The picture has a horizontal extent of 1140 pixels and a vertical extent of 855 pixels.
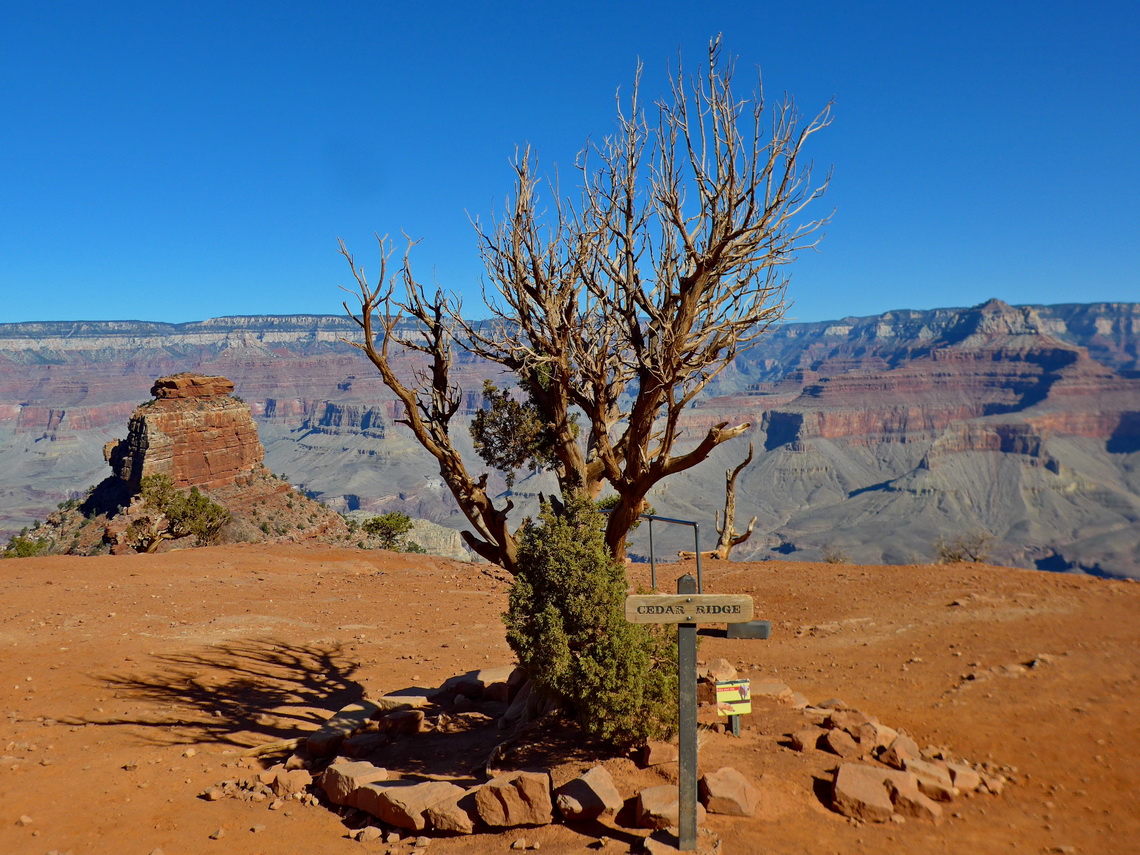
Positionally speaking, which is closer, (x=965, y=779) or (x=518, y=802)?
(x=518, y=802)

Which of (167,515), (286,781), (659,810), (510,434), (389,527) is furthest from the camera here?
(389,527)

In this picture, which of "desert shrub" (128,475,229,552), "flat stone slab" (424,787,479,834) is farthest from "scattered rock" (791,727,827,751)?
"desert shrub" (128,475,229,552)

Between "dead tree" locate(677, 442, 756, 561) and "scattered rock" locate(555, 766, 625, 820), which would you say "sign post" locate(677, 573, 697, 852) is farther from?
"dead tree" locate(677, 442, 756, 561)

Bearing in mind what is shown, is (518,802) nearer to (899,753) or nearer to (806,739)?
(806,739)

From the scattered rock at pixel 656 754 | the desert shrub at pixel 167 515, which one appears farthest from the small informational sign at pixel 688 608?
the desert shrub at pixel 167 515

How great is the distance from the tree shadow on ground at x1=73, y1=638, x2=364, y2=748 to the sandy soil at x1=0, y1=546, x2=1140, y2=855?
6 cm

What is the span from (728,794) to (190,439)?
8700 centimetres

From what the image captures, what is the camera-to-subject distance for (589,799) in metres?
8.48

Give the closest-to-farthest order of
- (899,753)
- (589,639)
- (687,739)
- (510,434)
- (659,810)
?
(687,739)
(659,810)
(589,639)
(899,753)
(510,434)

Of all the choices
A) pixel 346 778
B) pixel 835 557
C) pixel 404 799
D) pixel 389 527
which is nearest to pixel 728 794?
pixel 404 799

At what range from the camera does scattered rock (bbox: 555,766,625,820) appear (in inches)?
332

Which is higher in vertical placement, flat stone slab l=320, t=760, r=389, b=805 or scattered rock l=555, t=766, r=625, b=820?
scattered rock l=555, t=766, r=625, b=820

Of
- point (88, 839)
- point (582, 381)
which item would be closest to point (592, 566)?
point (582, 381)

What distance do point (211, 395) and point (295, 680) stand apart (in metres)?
82.9
